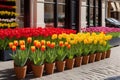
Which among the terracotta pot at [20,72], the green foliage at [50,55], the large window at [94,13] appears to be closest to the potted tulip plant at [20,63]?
the terracotta pot at [20,72]

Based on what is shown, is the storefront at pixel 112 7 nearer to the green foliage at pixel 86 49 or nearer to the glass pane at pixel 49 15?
the glass pane at pixel 49 15

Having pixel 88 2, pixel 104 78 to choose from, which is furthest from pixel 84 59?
pixel 88 2

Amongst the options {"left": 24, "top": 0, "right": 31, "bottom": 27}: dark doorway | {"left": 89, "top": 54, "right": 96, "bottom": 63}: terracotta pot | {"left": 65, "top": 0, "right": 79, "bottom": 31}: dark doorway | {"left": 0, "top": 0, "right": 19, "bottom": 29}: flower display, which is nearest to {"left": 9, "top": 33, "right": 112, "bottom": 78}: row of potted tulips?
{"left": 89, "top": 54, "right": 96, "bottom": 63}: terracotta pot

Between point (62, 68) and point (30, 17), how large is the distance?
760 centimetres

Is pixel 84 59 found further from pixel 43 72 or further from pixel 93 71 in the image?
pixel 43 72

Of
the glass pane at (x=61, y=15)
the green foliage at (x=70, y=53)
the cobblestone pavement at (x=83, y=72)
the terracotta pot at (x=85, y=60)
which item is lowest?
the cobblestone pavement at (x=83, y=72)

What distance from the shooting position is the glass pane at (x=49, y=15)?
19.2 metres

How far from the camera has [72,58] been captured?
1045 centimetres

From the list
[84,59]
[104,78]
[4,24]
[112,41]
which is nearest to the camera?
[104,78]

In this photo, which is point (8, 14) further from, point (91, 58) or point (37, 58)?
point (37, 58)

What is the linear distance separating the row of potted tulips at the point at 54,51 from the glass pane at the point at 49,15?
6379 mm

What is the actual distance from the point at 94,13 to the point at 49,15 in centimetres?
722

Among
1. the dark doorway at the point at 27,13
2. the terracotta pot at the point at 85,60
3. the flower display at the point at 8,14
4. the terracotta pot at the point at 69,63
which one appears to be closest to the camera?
the terracotta pot at the point at 69,63

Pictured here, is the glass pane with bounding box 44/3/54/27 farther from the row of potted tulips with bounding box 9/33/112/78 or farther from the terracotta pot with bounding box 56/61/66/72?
A: the terracotta pot with bounding box 56/61/66/72
